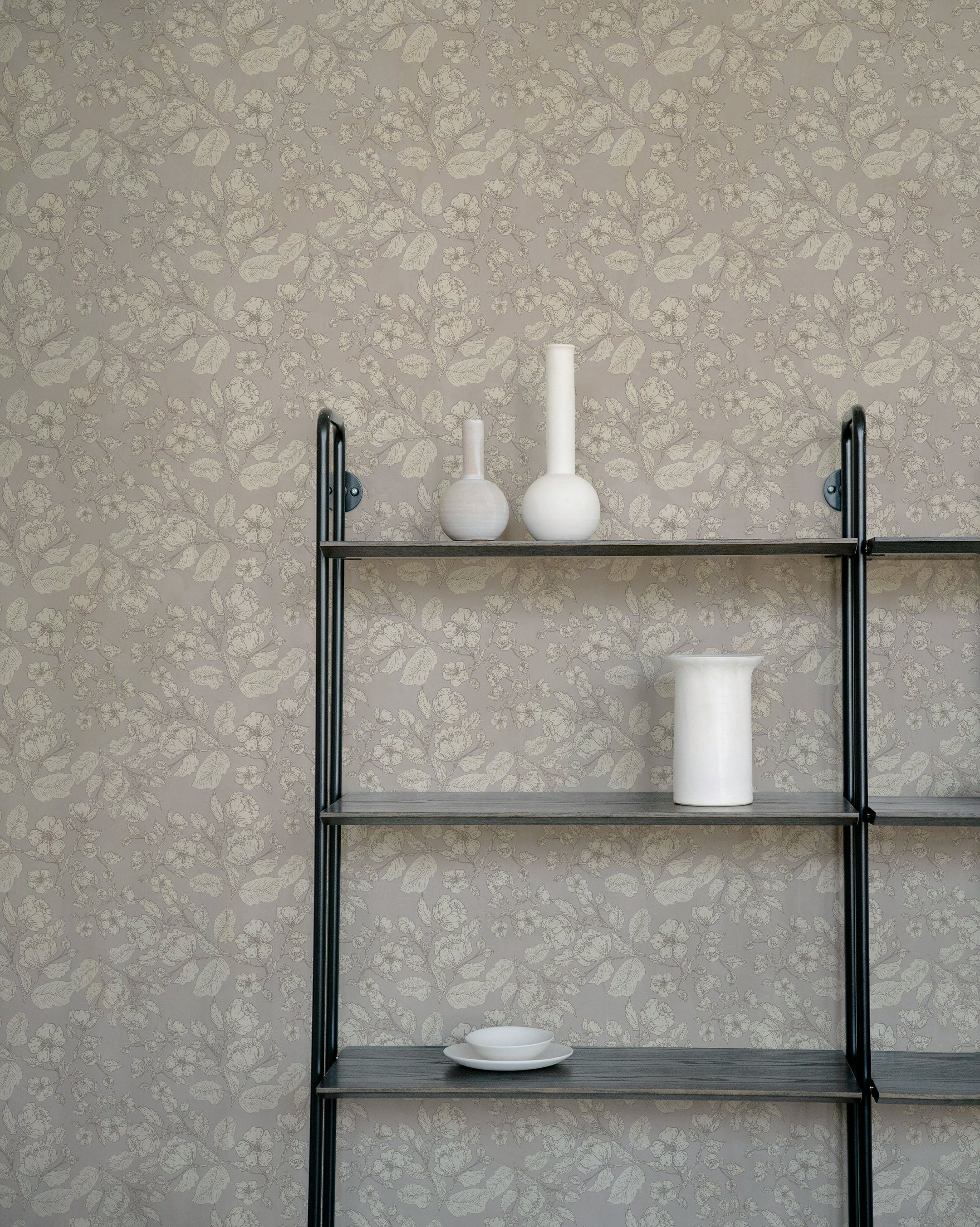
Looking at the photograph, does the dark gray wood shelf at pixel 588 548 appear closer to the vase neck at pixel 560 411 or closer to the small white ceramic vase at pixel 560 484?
the small white ceramic vase at pixel 560 484

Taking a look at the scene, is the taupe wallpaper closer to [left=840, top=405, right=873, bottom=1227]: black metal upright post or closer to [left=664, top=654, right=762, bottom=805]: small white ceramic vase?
[left=840, top=405, right=873, bottom=1227]: black metal upright post

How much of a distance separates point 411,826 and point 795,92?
1460 mm

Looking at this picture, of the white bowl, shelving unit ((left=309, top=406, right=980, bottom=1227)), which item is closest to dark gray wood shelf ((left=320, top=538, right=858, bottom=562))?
shelving unit ((left=309, top=406, right=980, bottom=1227))

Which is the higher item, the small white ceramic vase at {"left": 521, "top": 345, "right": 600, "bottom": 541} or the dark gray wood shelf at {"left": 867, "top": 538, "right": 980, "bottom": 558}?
the small white ceramic vase at {"left": 521, "top": 345, "right": 600, "bottom": 541}

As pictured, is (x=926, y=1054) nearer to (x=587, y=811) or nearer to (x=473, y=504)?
(x=587, y=811)

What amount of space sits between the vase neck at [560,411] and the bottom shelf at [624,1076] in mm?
977

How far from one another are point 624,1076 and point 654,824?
1.39 ft

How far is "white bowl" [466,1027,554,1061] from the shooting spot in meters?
1.78

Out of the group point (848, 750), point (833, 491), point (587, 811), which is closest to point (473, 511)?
point (587, 811)

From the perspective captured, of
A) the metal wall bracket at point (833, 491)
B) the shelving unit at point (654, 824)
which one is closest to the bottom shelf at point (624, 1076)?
the shelving unit at point (654, 824)

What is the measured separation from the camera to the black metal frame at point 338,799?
5.65 feet

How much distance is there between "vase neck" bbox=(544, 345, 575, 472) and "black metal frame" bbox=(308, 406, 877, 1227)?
14.2 inches

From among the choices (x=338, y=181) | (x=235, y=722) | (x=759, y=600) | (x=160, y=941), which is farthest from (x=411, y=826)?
(x=338, y=181)

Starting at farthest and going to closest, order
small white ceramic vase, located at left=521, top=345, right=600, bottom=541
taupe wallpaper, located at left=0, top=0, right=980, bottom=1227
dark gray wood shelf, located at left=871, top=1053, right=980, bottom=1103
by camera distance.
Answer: taupe wallpaper, located at left=0, top=0, right=980, bottom=1227 < small white ceramic vase, located at left=521, top=345, right=600, bottom=541 < dark gray wood shelf, located at left=871, top=1053, right=980, bottom=1103
